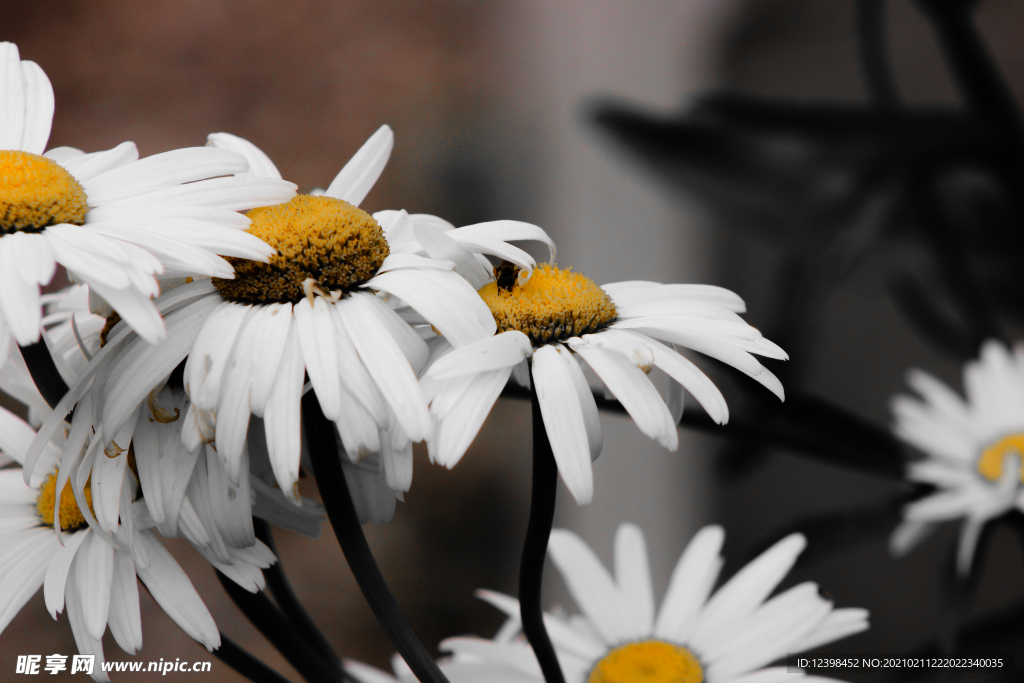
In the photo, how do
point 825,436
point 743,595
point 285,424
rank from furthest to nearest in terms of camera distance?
1. point 825,436
2. point 743,595
3. point 285,424

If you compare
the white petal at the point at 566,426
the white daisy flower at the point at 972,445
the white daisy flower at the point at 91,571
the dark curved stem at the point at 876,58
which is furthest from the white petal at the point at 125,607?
the dark curved stem at the point at 876,58

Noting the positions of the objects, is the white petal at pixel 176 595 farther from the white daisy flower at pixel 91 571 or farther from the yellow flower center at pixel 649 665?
the yellow flower center at pixel 649 665

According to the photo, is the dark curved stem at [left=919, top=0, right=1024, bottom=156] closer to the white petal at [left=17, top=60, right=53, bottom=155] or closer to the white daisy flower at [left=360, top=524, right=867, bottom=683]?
the white daisy flower at [left=360, top=524, right=867, bottom=683]

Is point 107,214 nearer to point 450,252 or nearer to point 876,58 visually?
point 450,252

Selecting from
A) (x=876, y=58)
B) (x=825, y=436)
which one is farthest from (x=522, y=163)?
(x=825, y=436)

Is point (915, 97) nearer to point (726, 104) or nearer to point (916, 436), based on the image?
point (726, 104)

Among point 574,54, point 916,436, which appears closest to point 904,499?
point 916,436
